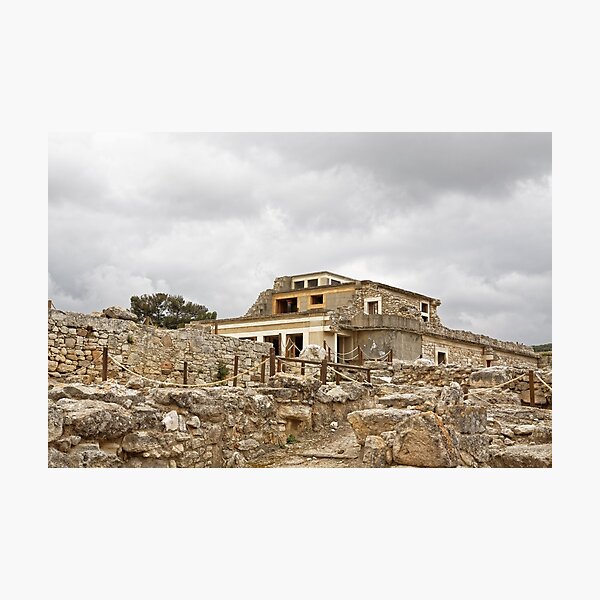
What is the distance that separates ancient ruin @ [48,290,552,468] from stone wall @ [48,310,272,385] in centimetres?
3

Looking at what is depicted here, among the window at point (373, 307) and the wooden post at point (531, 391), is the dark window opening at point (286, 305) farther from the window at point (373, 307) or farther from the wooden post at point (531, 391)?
the wooden post at point (531, 391)

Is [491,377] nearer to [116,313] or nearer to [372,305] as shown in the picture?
[116,313]

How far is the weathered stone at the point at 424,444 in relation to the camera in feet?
19.8

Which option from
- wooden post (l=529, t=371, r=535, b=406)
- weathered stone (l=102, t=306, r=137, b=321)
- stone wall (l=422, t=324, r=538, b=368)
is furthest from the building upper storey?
wooden post (l=529, t=371, r=535, b=406)

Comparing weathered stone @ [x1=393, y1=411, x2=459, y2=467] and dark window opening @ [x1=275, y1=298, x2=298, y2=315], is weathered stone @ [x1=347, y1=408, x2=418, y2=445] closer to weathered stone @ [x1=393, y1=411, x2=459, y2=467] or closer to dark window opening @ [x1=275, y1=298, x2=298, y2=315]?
weathered stone @ [x1=393, y1=411, x2=459, y2=467]

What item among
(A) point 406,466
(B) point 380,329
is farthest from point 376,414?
(B) point 380,329

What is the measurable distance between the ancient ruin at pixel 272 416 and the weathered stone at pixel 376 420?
0.01 m

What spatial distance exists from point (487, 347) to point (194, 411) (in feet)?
85.9

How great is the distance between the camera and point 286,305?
34.9m

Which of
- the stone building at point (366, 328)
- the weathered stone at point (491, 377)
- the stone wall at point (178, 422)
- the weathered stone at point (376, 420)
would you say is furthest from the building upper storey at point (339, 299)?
the weathered stone at point (376, 420)

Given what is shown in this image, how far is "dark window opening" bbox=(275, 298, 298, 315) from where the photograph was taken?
34500 mm

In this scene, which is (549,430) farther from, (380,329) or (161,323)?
(161,323)

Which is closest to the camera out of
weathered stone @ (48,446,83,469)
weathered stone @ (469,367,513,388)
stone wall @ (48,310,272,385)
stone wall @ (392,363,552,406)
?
weathered stone @ (48,446,83,469)

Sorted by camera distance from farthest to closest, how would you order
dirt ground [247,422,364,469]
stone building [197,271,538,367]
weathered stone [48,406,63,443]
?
stone building [197,271,538,367] → dirt ground [247,422,364,469] → weathered stone [48,406,63,443]
